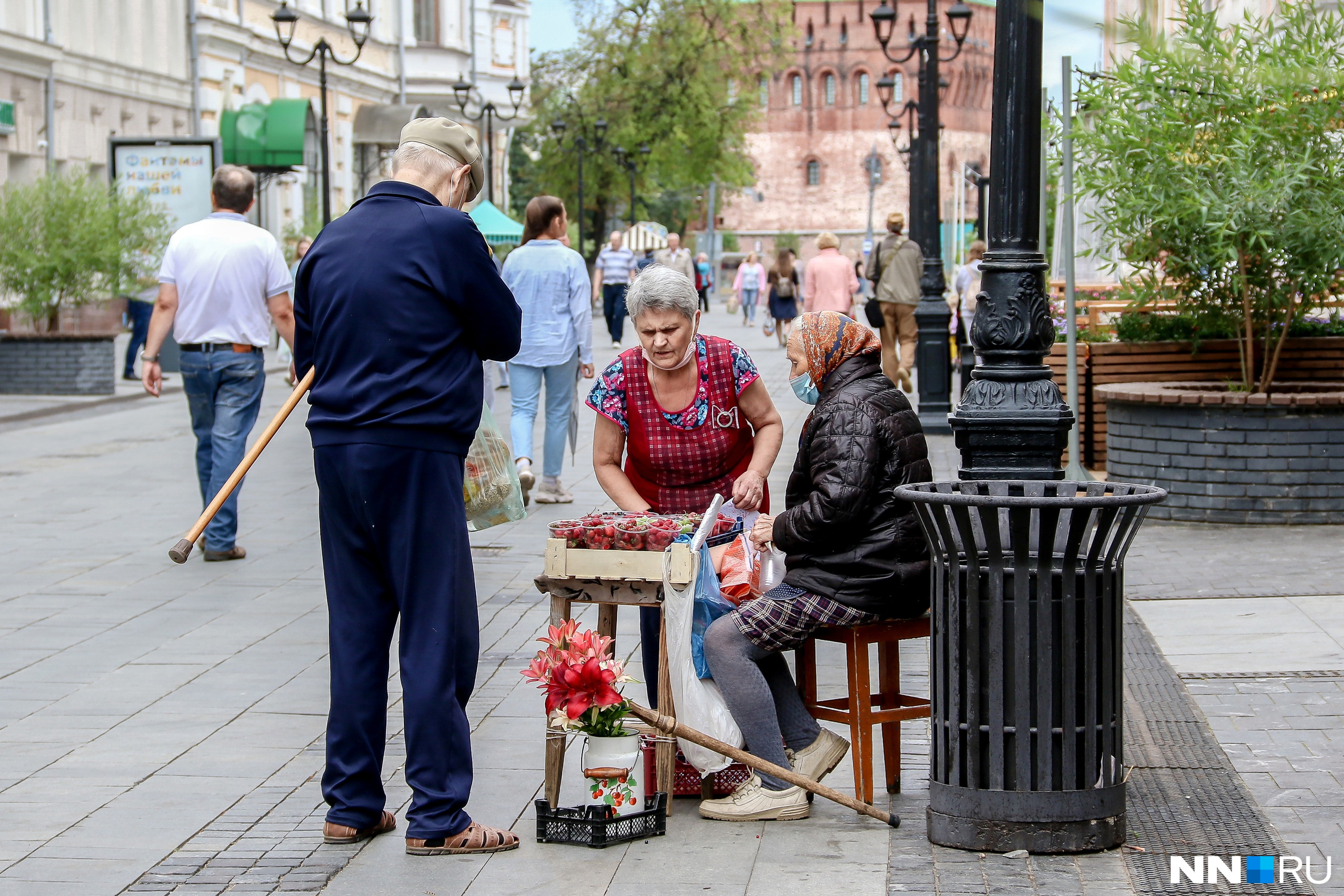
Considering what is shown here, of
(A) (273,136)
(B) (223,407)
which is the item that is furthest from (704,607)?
(A) (273,136)

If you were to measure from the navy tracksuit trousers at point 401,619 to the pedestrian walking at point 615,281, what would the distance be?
22965 millimetres

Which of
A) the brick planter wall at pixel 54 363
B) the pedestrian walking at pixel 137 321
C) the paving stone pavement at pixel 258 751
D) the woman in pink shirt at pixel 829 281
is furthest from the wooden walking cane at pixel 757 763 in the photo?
the pedestrian walking at pixel 137 321

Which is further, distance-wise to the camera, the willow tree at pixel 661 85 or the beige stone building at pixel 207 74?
the willow tree at pixel 661 85

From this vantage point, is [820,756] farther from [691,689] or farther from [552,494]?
[552,494]

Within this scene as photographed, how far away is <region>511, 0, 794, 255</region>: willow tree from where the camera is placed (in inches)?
2029

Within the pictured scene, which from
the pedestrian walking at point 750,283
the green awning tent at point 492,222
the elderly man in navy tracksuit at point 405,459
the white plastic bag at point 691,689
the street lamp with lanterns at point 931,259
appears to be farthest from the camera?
the pedestrian walking at point 750,283

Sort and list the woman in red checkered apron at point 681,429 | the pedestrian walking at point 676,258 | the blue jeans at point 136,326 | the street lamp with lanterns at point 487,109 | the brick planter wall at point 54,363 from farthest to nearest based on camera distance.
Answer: the street lamp with lanterns at point 487,109 < the pedestrian walking at point 676,258 < the blue jeans at point 136,326 < the brick planter wall at point 54,363 < the woman in red checkered apron at point 681,429

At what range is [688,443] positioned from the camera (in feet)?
17.6

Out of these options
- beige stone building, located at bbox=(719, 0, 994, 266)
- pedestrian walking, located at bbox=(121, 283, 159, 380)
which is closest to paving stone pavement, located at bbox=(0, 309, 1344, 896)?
pedestrian walking, located at bbox=(121, 283, 159, 380)

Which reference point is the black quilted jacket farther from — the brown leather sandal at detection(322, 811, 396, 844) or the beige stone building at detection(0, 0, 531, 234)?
the beige stone building at detection(0, 0, 531, 234)

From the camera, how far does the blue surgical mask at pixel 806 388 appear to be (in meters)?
5.08

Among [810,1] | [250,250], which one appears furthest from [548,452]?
[810,1]

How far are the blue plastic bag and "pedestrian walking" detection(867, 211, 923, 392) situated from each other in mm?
13377

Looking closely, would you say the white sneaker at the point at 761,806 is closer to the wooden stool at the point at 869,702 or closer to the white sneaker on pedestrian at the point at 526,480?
the wooden stool at the point at 869,702
